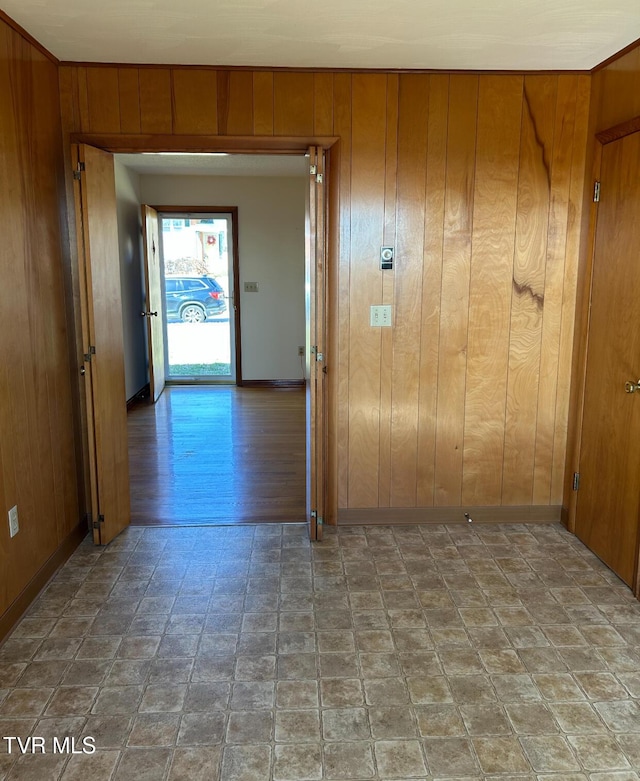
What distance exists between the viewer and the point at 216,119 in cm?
325

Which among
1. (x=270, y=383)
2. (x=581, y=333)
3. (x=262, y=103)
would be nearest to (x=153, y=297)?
(x=270, y=383)

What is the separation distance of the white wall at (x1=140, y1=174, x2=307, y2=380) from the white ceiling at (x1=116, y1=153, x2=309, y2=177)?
0.17m

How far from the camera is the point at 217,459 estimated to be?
15.9 feet

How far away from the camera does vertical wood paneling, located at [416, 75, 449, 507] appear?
130 inches

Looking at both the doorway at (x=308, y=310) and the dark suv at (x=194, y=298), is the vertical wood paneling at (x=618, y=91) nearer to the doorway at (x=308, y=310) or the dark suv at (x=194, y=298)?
→ the doorway at (x=308, y=310)

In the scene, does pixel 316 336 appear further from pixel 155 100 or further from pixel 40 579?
pixel 40 579

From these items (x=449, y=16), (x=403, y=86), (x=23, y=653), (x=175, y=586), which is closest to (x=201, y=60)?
(x=403, y=86)

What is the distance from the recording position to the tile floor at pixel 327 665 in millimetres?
1909

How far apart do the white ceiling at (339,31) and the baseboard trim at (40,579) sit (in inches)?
95.4

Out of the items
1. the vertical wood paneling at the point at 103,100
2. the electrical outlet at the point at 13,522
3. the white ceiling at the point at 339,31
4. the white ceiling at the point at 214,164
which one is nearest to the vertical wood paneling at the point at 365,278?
the white ceiling at the point at 339,31

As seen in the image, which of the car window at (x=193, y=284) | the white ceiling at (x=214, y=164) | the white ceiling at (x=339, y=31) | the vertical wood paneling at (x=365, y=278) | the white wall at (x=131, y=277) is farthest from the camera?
the car window at (x=193, y=284)

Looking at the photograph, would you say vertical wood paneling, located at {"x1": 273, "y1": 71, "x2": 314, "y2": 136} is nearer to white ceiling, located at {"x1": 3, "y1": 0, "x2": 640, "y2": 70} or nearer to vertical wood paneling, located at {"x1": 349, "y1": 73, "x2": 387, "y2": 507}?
white ceiling, located at {"x1": 3, "y1": 0, "x2": 640, "y2": 70}

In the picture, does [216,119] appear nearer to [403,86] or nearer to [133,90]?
[133,90]

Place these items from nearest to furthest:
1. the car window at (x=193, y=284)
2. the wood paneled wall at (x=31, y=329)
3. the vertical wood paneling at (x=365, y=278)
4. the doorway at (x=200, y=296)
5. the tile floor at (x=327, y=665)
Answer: the tile floor at (x=327, y=665)
the wood paneled wall at (x=31, y=329)
the vertical wood paneling at (x=365, y=278)
the doorway at (x=200, y=296)
the car window at (x=193, y=284)
